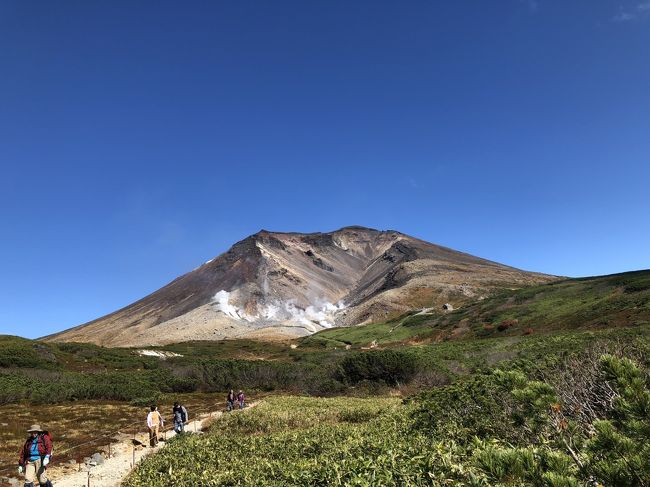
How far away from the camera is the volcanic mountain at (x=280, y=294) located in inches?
4481

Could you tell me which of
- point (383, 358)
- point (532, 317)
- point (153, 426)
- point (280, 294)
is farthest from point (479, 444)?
point (280, 294)

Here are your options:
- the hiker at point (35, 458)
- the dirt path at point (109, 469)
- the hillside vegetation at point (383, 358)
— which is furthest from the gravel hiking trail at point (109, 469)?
the hillside vegetation at point (383, 358)

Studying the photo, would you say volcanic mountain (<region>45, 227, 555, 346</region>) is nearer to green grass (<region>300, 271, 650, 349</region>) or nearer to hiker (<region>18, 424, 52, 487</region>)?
green grass (<region>300, 271, 650, 349</region>)

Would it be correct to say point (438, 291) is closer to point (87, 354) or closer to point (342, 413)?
Answer: point (87, 354)

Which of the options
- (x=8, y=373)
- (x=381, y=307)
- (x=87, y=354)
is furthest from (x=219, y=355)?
(x=381, y=307)

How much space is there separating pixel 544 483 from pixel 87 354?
220 feet

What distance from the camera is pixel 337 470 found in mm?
6176

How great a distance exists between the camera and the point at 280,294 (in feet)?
476

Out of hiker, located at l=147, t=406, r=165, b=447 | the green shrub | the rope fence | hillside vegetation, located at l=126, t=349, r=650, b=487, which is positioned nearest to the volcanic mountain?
the green shrub

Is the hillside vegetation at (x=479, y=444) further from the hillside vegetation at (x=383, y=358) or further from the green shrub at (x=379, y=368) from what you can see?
the green shrub at (x=379, y=368)

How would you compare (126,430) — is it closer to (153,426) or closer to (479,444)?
(153,426)

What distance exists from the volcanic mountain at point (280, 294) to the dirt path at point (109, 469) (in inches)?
3265

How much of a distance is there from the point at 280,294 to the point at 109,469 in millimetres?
130010

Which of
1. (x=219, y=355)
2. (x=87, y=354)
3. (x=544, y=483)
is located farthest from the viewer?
(x=219, y=355)
